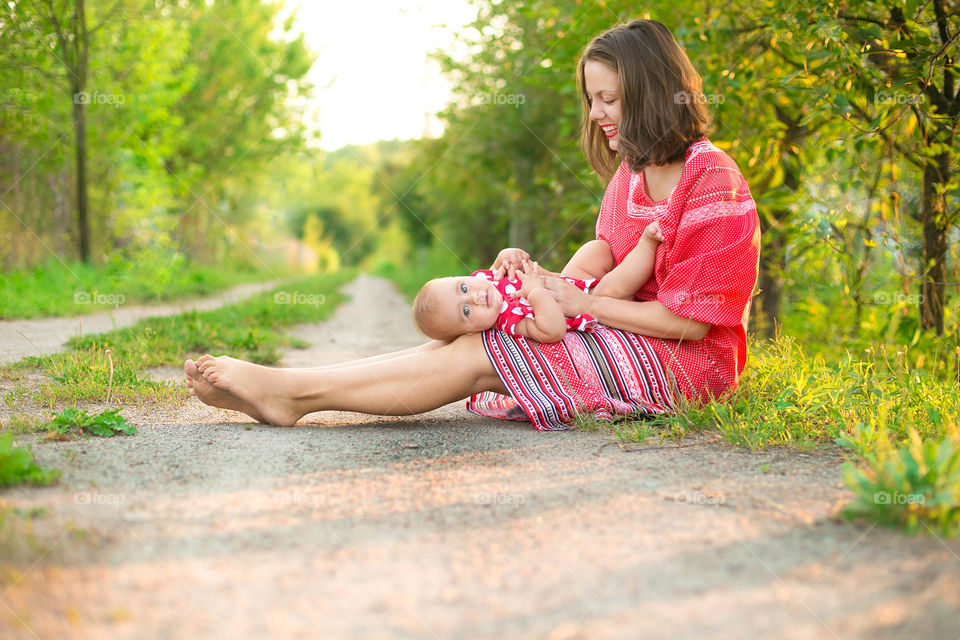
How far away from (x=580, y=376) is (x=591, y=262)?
0.50 m

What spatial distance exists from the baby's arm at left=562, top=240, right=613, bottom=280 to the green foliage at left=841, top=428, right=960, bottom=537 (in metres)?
1.33

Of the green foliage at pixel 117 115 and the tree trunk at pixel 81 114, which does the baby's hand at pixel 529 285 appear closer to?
the green foliage at pixel 117 115

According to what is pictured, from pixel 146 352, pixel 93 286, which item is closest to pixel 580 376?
pixel 146 352

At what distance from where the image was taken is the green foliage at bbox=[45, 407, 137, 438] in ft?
7.58

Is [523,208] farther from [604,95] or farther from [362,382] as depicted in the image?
[362,382]

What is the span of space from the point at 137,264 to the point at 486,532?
838 cm

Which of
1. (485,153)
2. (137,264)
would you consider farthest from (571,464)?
(137,264)

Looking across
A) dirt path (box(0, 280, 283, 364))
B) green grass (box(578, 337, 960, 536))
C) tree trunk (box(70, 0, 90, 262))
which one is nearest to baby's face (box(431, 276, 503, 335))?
green grass (box(578, 337, 960, 536))

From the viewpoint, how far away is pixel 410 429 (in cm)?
266

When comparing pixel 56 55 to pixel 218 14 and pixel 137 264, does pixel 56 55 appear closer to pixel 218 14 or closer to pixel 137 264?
pixel 137 264

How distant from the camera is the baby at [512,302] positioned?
2520mm

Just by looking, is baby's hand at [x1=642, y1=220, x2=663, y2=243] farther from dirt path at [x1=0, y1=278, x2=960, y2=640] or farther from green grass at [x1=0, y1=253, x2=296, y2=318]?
green grass at [x1=0, y1=253, x2=296, y2=318]

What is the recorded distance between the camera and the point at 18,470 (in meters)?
1.76

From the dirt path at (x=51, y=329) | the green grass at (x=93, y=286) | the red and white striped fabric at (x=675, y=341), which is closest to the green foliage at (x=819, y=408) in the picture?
the red and white striped fabric at (x=675, y=341)
